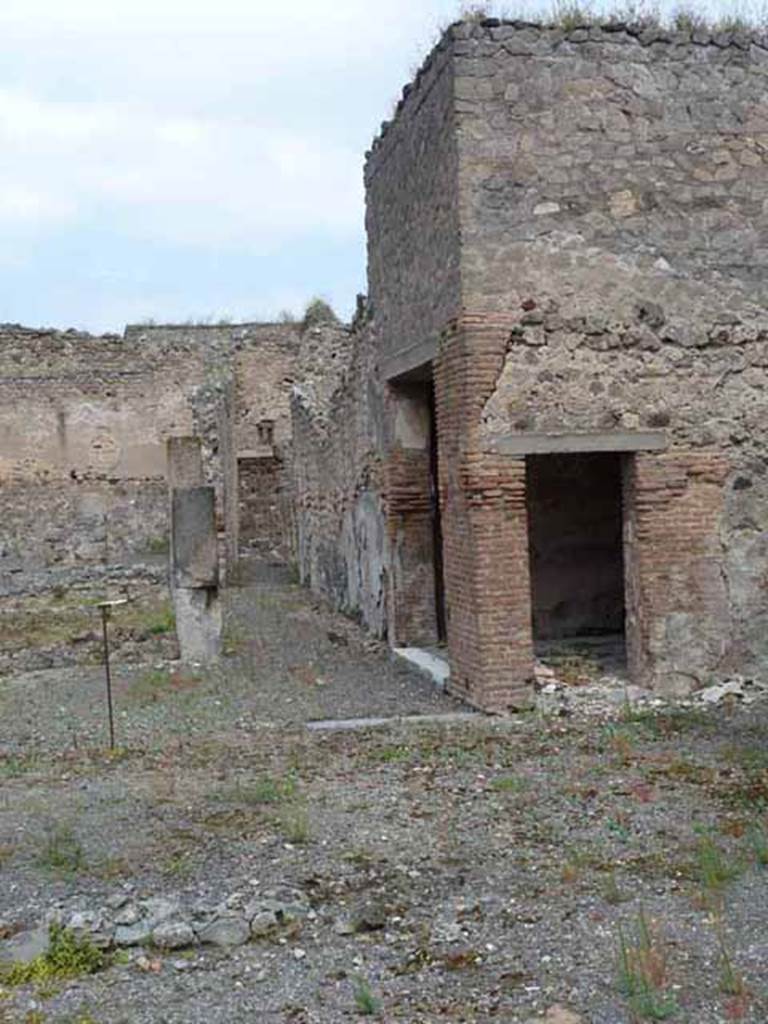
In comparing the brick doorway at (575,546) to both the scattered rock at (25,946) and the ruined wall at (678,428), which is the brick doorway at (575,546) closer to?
the ruined wall at (678,428)

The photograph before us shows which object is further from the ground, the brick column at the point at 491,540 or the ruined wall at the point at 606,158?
the ruined wall at the point at 606,158

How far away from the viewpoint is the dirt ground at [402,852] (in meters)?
4.18

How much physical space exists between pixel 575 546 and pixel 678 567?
10.4ft

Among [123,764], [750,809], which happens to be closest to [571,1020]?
[750,809]

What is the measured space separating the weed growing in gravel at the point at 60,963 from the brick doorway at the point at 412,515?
7168mm

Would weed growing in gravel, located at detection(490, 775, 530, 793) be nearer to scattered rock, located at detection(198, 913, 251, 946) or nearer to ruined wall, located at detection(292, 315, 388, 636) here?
scattered rock, located at detection(198, 913, 251, 946)

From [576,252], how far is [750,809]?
446 cm

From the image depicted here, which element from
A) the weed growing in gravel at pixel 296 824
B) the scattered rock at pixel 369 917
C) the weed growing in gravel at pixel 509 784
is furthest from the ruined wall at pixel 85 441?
the scattered rock at pixel 369 917

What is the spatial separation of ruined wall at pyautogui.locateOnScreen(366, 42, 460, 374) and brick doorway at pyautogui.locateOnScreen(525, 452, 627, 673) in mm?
2167

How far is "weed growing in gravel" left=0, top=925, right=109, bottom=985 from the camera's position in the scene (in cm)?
440

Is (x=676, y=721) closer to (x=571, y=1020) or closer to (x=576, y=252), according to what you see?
(x=576, y=252)

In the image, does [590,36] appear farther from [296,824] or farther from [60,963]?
[60,963]

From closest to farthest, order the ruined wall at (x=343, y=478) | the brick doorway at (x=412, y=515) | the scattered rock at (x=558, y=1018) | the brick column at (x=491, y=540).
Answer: the scattered rock at (x=558, y=1018) → the brick column at (x=491, y=540) → the brick doorway at (x=412, y=515) → the ruined wall at (x=343, y=478)

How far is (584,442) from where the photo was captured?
899cm
